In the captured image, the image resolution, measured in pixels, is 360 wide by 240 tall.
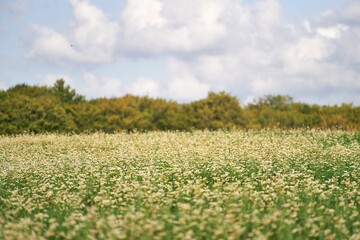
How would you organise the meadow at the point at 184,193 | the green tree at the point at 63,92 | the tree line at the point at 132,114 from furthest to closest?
the green tree at the point at 63,92, the tree line at the point at 132,114, the meadow at the point at 184,193

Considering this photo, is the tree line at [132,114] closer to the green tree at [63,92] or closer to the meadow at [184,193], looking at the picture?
the green tree at [63,92]

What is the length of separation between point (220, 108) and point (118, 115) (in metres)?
8.18

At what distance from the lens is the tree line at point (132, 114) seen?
33688mm

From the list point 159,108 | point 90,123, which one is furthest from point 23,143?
point 159,108

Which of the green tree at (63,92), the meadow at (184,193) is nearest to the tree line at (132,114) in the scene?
the green tree at (63,92)

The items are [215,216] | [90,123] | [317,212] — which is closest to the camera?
[215,216]

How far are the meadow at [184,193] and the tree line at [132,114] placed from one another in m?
10.6

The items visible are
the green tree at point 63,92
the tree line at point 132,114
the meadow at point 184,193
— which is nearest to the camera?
the meadow at point 184,193

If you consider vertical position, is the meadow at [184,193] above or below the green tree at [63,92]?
below

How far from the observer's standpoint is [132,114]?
39.7m

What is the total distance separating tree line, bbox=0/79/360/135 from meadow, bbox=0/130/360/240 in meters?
10.6

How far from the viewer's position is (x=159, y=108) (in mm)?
41750

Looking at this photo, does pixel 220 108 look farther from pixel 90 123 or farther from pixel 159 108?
pixel 90 123

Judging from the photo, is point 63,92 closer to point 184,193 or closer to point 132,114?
point 132,114
